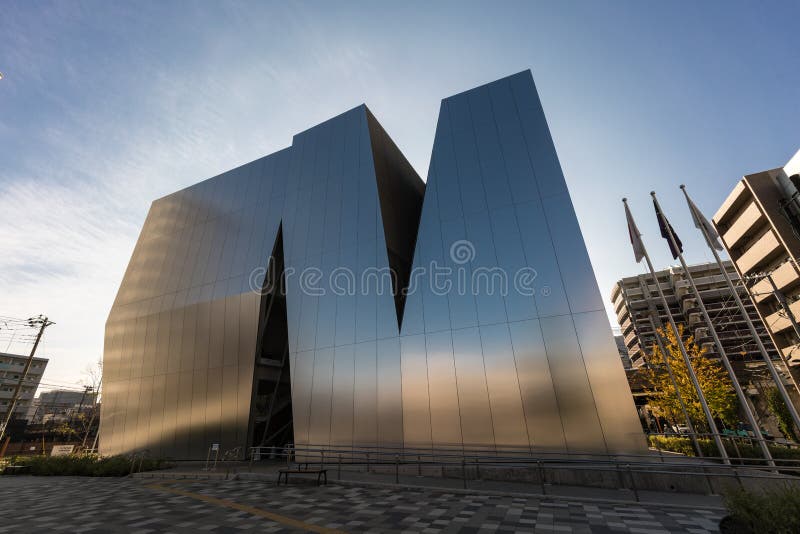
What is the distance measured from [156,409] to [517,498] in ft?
70.9

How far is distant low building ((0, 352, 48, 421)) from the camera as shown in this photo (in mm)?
66356

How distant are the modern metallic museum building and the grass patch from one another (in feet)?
5.90

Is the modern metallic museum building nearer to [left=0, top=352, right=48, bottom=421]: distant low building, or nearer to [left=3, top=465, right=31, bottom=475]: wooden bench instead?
[left=3, top=465, right=31, bottom=475]: wooden bench

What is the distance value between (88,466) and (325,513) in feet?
58.6

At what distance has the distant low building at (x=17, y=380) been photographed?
6636 cm

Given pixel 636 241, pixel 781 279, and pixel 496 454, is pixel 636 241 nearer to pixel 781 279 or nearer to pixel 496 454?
pixel 496 454

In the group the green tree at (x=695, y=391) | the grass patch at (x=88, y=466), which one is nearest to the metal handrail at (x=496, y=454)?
the grass patch at (x=88, y=466)

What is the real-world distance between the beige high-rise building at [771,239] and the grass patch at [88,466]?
5135 cm

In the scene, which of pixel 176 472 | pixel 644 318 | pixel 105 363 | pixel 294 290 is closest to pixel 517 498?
pixel 294 290

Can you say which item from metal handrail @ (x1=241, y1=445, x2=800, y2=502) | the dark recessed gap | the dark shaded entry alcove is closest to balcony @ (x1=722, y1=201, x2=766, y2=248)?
metal handrail @ (x1=241, y1=445, x2=800, y2=502)

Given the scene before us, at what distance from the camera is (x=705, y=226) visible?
12.9 meters

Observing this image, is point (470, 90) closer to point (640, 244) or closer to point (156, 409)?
point (640, 244)

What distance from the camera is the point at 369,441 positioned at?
1414 centimetres

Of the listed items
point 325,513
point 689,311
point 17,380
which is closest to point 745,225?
point 689,311
